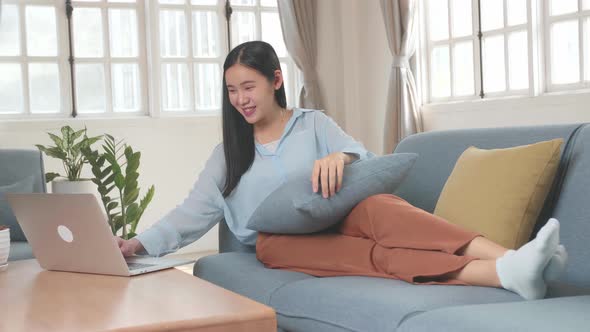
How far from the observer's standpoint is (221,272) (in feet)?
8.53

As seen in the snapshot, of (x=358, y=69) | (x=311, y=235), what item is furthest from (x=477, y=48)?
(x=311, y=235)

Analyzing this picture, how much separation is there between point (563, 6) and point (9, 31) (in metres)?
3.79

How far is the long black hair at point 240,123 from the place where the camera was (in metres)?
2.79

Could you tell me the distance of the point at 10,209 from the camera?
3.86m

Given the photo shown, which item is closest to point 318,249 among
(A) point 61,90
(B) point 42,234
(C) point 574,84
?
(B) point 42,234

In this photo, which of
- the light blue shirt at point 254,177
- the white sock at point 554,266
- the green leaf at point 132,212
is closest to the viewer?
the white sock at point 554,266

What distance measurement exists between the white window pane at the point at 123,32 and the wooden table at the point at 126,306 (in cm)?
410

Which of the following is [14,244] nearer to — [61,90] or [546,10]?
[61,90]

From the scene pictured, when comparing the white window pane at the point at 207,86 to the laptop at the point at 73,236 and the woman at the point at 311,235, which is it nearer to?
the woman at the point at 311,235

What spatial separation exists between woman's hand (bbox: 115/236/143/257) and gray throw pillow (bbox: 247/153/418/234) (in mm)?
397

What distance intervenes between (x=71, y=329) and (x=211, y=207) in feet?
4.51

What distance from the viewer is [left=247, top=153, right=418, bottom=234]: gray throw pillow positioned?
2371mm

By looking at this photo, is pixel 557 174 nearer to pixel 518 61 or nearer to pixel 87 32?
pixel 518 61

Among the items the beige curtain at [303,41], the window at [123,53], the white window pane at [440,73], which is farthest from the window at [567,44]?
the window at [123,53]
